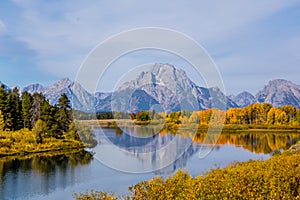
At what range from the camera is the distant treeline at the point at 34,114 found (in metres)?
40.5

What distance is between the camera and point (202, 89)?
24.8 feet

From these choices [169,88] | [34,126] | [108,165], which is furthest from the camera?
[34,126]

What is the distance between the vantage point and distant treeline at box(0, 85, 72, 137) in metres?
40.5

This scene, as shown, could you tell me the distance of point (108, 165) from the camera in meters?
6.75

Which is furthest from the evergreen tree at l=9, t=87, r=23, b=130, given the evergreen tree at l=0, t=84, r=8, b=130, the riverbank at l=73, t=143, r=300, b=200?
the riverbank at l=73, t=143, r=300, b=200

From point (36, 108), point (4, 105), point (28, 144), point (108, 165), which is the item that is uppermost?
point (4, 105)

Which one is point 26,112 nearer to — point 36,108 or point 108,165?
point 36,108

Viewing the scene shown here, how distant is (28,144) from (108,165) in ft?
102

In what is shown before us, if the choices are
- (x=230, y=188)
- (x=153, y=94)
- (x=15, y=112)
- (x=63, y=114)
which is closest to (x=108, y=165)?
(x=153, y=94)

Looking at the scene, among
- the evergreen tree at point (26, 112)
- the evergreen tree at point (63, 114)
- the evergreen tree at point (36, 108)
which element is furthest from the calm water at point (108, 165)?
the evergreen tree at point (26, 112)

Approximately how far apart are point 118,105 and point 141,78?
2.25 feet

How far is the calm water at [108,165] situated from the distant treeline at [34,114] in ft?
29.3

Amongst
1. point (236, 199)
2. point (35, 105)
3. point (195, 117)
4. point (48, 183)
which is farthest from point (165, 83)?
point (35, 105)

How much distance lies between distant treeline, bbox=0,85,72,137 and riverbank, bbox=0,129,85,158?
5.04 feet
